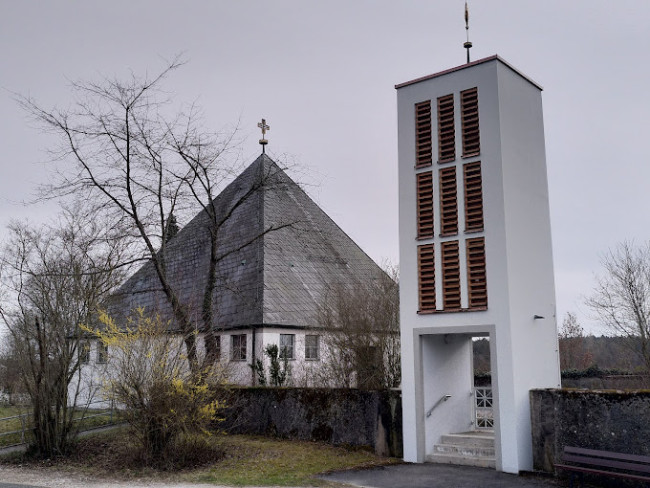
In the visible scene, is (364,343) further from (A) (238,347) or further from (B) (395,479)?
(B) (395,479)

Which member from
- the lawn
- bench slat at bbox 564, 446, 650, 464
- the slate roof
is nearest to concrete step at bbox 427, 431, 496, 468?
the lawn

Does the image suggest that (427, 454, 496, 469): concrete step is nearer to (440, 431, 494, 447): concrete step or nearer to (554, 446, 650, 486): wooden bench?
(440, 431, 494, 447): concrete step

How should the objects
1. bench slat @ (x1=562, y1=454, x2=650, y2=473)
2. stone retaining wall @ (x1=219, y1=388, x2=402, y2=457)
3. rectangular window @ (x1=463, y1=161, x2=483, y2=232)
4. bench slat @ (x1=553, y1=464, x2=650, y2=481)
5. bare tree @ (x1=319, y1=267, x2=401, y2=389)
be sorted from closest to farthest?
bench slat @ (x1=553, y1=464, x2=650, y2=481), bench slat @ (x1=562, y1=454, x2=650, y2=473), rectangular window @ (x1=463, y1=161, x2=483, y2=232), stone retaining wall @ (x1=219, y1=388, x2=402, y2=457), bare tree @ (x1=319, y1=267, x2=401, y2=389)

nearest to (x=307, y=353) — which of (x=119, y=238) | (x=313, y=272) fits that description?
(x=313, y=272)

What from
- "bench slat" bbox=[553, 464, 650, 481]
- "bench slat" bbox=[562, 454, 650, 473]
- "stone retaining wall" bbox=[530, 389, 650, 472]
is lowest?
"bench slat" bbox=[553, 464, 650, 481]

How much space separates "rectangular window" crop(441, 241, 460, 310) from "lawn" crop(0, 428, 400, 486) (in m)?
3.79

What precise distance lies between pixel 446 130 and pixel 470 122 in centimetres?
61

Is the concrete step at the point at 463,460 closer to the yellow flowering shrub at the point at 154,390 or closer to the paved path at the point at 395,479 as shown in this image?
the paved path at the point at 395,479

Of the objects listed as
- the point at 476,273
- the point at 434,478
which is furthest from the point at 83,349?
the point at 476,273

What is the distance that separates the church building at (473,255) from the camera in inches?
561

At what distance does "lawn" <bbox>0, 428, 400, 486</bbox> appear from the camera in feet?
44.7

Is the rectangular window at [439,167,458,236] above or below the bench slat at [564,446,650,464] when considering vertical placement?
above

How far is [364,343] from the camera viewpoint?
2091 centimetres

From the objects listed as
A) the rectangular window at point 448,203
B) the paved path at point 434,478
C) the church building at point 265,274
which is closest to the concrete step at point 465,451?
the paved path at point 434,478
